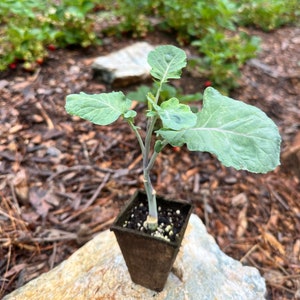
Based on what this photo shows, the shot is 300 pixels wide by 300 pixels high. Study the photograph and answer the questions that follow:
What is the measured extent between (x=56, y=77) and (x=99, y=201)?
1.21 meters

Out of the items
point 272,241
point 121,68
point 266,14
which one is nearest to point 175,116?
point 272,241

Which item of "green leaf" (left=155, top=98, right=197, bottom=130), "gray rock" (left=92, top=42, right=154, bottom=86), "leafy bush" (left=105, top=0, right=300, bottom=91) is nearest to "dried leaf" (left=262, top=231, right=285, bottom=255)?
"green leaf" (left=155, top=98, right=197, bottom=130)

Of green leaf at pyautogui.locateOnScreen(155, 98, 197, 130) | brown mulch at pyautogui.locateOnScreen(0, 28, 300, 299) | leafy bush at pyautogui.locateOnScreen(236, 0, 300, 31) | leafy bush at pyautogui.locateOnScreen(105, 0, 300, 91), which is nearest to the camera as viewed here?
green leaf at pyautogui.locateOnScreen(155, 98, 197, 130)

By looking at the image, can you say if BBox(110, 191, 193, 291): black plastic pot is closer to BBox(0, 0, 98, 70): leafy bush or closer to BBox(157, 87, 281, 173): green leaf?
BBox(157, 87, 281, 173): green leaf

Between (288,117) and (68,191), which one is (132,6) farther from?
(68,191)

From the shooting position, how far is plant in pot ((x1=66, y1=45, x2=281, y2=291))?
0.76 m

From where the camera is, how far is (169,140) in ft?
2.60

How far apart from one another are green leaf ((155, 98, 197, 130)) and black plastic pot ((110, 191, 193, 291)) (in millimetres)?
387

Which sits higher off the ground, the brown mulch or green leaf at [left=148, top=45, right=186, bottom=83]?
green leaf at [left=148, top=45, right=186, bottom=83]

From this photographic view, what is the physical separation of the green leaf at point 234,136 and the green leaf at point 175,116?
54mm

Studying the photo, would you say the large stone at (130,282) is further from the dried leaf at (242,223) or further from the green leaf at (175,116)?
the green leaf at (175,116)

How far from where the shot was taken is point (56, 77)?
2441 millimetres

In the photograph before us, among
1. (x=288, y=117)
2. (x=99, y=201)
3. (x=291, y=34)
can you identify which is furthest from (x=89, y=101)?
(x=291, y=34)

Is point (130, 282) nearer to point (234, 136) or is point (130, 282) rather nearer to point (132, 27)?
point (234, 136)
